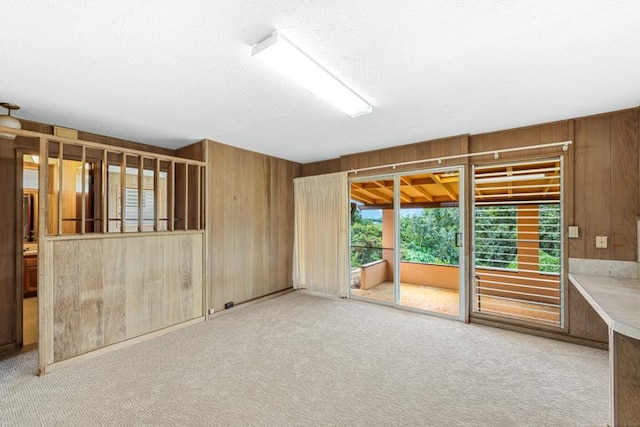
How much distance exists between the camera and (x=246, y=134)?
11.3ft

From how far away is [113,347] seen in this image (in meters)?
2.71

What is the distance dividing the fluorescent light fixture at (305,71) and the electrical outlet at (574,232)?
2517 millimetres

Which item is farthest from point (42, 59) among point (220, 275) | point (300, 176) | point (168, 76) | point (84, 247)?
point (300, 176)

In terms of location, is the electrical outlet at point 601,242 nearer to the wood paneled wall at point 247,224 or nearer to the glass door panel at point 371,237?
the glass door panel at point 371,237

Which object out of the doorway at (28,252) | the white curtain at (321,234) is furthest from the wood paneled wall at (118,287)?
the white curtain at (321,234)

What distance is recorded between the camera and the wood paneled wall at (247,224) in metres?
3.74

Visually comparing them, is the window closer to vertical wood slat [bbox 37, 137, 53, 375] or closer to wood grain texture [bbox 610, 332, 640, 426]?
wood grain texture [bbox 610, 332, 640, 426]

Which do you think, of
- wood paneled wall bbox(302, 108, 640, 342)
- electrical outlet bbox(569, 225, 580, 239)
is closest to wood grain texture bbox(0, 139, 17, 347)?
wood paneled wall bbox(302, 108, 640, 342)

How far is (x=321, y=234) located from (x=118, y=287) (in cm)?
290

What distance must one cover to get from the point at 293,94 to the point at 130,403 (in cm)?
270

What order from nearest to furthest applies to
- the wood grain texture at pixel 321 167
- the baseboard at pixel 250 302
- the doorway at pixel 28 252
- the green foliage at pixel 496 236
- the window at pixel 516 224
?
1. the doorway at pixel 28 252
2. the window at pixel 516 224
3. the green foliage at pixel 496 236
4. the baseboard at pixel 250 302
5. the wood grain texture at pixel 321 167

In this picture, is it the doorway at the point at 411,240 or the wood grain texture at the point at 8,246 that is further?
the doorway at the point at 411,240

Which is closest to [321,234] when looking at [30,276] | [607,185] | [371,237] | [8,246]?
[371,237]

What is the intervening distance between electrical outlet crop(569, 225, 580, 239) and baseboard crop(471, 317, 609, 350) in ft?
3.50
